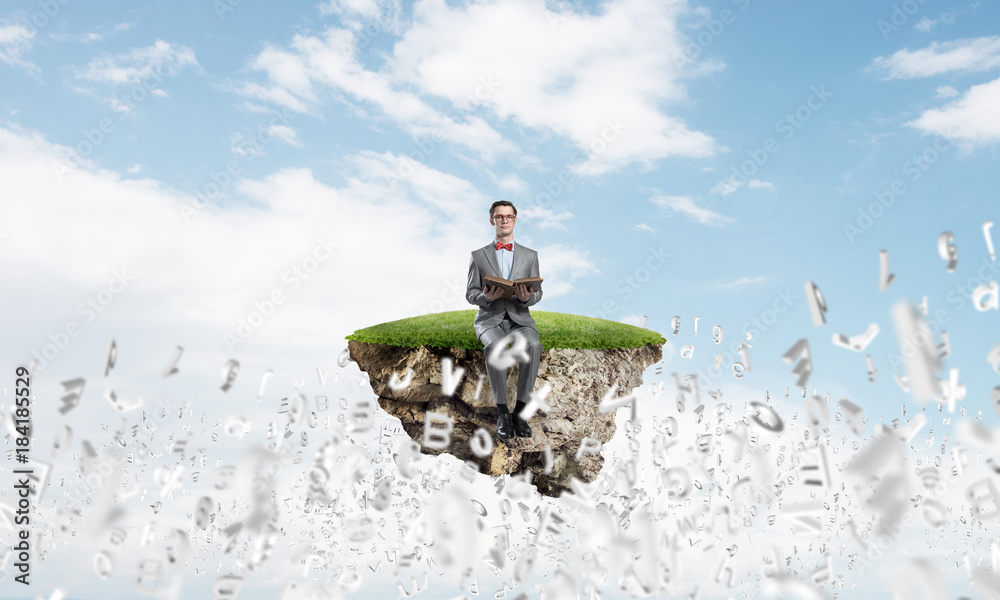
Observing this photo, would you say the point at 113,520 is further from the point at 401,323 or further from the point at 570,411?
the point at 570,411

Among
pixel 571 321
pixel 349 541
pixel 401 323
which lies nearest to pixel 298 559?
pixel 349 541

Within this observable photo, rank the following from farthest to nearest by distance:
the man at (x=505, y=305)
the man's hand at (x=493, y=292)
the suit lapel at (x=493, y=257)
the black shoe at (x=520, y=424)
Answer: the suit lapel at (x=493, y=257) → the black shoe at (x=520, y=424) → the man at (x=505, y=305) → the man's hand at (x=493, y=292)

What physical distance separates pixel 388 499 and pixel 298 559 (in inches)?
44.5

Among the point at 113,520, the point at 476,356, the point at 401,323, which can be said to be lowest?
the point at 113,520

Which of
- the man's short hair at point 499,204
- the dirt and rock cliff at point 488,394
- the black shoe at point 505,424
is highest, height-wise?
the man's short hair at point 499,204

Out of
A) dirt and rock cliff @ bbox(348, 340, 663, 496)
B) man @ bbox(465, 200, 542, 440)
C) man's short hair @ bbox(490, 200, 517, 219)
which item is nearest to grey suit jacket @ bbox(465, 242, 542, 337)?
man @ bbox(465, 200, 542, 440)

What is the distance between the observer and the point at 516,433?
6520 mm

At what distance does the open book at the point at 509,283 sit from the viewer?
603 cm

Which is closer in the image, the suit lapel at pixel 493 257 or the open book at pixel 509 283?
the open book at pixel 509 283

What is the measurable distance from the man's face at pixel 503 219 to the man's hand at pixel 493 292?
708 millimetres

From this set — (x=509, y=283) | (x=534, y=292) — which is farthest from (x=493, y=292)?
(x=534, y=292)

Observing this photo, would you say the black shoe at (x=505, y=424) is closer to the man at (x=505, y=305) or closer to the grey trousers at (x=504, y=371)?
the man at (x=505, y=305)

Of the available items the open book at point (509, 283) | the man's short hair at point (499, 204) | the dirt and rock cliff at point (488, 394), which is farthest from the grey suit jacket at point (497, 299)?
the dirt and rock cliff at point (488, 394)

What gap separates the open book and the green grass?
78 centimetres
